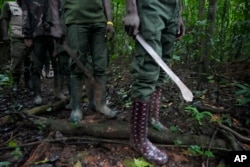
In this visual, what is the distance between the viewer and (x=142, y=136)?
2898 millimetres

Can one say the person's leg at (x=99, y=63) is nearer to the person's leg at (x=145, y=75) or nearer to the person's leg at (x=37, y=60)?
the person's leg at (x=145, y=75)

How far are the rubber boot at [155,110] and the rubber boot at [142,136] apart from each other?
Result: 404 mm

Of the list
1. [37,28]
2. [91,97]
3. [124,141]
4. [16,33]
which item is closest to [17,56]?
[16,33]

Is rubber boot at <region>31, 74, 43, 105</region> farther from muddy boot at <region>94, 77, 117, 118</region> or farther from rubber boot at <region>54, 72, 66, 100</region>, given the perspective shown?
muddy boot at <region>94, 77, 117, 118</region>

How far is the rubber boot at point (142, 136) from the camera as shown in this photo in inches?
112

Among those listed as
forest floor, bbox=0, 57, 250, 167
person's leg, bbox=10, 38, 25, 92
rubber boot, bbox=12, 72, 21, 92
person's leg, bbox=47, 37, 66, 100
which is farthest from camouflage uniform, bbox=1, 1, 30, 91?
forest floor, bbox=0, 57, 250, 167

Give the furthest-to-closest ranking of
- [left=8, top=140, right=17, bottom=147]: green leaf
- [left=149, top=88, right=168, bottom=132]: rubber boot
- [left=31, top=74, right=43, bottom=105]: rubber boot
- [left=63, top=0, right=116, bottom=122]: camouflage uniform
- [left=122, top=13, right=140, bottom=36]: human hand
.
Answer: [left=31, top=74, right=43, bottom=105]: rubber boot < [left=63, top=0, right=116, bottom=122]: camouflage uniform < [left=149, top=88, right=168, bottom=132]: rubber boot < [left=8, top=140, right=17, bottom=147]: green leaf < [left=122, top=13, right=140, bottom=36]: human hand

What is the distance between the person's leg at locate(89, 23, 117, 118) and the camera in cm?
366

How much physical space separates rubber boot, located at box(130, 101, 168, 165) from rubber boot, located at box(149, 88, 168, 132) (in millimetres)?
404

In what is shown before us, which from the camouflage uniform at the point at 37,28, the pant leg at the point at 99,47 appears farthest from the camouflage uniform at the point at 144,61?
the camouflage uniform at the point at 37,28

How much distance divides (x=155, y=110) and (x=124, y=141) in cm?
51

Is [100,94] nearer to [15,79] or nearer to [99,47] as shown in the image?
[99,47]

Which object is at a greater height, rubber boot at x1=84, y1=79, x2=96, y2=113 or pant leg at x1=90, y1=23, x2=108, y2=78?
pant leg at x1=90, y1=23, x2=108, y2=78

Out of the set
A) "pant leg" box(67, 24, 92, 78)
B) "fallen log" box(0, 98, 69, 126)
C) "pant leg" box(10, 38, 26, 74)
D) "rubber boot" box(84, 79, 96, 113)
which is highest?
"pant leg" box(67, 24, 92, 78)
